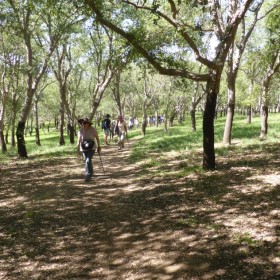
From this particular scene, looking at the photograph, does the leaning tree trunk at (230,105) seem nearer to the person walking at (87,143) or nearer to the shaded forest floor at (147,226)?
the shaded forest floor at (147,226)

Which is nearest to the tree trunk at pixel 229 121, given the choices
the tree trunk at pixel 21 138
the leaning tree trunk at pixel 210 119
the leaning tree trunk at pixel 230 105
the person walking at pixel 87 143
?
the leaning tree trunk at pixel 230 105

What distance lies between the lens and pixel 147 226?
23.3ft

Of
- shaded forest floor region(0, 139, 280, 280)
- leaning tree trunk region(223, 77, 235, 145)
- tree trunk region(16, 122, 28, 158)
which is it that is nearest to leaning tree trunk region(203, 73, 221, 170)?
shaded forest floor region(0, 139, 280, 280)

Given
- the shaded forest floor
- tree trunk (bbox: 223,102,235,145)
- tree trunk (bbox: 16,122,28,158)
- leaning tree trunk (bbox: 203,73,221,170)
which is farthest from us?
tree trunk (bbox: 16,122,28,158)

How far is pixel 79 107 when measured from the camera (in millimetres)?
79625

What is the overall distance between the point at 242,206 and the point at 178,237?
2.11 m

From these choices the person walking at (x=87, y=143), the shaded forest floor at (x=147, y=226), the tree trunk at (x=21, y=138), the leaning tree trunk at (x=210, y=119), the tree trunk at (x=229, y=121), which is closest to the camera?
the shaded forest floor at (x=147, y=226)

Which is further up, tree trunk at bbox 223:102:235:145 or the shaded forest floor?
tree trunk at bbox 223:102:235:145

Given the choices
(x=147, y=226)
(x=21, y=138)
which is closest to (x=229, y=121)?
(x=147, y=226)

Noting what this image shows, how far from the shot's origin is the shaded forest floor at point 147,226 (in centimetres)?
529

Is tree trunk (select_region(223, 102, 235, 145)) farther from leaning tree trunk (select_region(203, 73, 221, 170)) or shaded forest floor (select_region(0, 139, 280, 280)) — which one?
leaning tree trunk (select_region(203, 73, 221, 170))

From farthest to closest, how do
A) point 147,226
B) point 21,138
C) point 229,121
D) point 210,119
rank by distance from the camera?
1. point 21,138
2. point 229,121
3. point 210,119
4. point 147,226

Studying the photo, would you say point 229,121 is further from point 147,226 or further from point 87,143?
point 147,226

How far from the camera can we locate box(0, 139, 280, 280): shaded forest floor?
5285 millimetres
